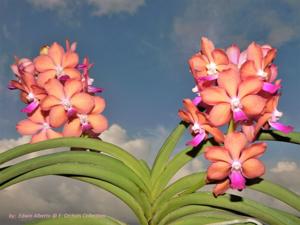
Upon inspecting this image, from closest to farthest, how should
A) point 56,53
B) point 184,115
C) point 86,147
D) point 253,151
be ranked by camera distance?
point 253,151 → point 184,115 → point 86,147 → point 56,53

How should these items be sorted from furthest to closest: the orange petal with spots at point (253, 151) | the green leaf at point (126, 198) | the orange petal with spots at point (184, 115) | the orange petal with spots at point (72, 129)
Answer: the orange petal with spots at point (72, 129) < the green leaf at point (126, 198) < the orange petal with spots at point (184, 115) < the orange petal with spots at point (253, 151)

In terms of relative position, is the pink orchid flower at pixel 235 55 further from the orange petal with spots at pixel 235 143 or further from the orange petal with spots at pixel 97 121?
the orange petal with spots at pixel 97 121

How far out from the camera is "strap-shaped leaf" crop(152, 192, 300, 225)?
50.1 inches

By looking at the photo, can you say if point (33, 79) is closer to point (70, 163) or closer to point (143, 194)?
point (70, 163)

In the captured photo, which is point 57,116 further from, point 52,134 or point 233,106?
point 233,106

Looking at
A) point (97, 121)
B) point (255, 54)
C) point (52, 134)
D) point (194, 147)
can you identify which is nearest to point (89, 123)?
point (97, 121)

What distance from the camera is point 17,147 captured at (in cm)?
143

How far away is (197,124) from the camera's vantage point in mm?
1315

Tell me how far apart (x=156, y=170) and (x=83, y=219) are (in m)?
0.27

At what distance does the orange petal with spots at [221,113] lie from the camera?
1.27 m

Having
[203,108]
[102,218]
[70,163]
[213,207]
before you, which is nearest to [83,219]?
[102,218]

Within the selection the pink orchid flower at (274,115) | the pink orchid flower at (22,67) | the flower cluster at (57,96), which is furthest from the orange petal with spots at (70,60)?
the pink orchid flower at (274,115)

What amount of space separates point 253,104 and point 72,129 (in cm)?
61

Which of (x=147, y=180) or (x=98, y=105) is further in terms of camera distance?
(x=98, y=105)
